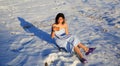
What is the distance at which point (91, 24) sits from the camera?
908 cm

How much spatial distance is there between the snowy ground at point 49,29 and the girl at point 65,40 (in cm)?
18

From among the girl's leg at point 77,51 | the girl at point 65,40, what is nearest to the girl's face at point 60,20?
the girl at point 65,40

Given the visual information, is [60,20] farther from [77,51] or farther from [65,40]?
[77,51]

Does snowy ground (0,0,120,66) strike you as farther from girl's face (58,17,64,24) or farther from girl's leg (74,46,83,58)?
girl's face (58,17,64,24)

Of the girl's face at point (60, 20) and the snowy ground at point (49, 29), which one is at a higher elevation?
the girl's face at point (60, 20)

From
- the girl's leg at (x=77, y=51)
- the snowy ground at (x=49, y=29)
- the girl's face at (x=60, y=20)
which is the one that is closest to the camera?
the girl's leg at (x=77, y=51)

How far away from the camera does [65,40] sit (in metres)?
6.53

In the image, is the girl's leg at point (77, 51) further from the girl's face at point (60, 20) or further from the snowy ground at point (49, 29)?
the girl's face at point (60, 20)

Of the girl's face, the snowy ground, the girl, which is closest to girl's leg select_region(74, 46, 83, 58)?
the girl

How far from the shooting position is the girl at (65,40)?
628cm

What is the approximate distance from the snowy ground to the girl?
18 cm

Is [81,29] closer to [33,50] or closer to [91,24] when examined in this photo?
[91,24]

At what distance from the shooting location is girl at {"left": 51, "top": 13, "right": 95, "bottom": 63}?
20.6 feet

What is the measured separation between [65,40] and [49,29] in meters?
2.43
